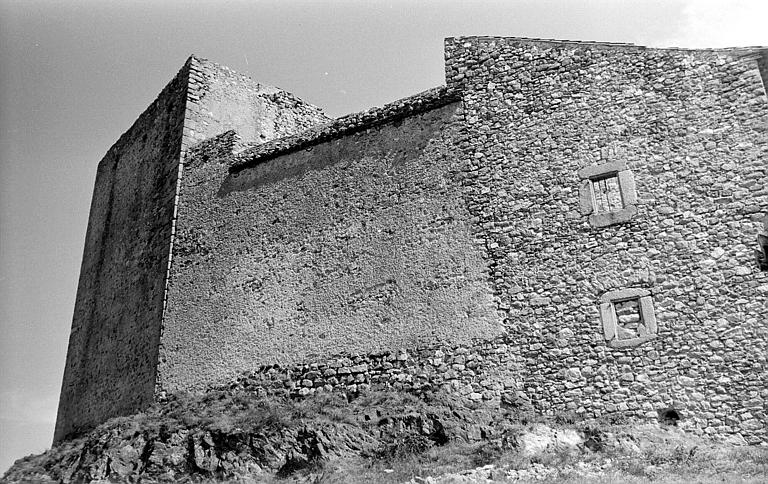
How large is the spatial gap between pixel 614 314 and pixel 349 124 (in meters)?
5.71

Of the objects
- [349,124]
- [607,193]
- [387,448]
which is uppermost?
[349,124]

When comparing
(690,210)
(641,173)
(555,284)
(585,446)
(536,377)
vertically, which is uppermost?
(641,173)

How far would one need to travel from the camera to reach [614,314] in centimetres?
1022

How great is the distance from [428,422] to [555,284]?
2.64 metres

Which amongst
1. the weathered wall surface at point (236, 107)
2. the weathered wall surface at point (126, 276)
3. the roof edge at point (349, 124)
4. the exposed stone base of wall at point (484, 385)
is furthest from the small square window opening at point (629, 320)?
the weathered wall surface at point (236, 107)

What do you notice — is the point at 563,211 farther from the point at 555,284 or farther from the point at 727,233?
the point at 727,233

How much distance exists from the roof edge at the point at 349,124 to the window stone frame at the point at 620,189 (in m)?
2.71

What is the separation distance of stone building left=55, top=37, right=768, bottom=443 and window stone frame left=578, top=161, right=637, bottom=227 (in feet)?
0.10

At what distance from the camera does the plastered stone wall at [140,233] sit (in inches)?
567

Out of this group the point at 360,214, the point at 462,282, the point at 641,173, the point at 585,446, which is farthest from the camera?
the point at 360,214

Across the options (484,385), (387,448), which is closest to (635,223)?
(484,385)

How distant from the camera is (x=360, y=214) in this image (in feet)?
41.7

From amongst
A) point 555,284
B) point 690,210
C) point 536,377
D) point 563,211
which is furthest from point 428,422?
point 690,210

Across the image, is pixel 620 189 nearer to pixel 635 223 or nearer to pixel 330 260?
pixel 635 223
